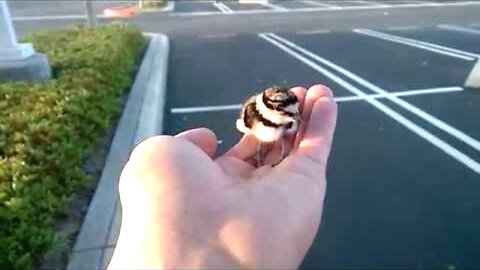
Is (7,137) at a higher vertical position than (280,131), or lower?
lower

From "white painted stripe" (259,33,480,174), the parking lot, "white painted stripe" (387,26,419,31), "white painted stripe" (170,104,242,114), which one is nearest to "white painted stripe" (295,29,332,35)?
"white painted stripe" (387,26,419,31)

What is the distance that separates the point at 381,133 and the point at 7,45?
4610 millimetres

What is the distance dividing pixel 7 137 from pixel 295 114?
9.55ft

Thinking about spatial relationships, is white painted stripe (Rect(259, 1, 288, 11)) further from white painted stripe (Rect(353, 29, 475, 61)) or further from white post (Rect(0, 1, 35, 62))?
white post (Rect(0, 1, 35, 62))

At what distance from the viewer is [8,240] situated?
9.73 feet

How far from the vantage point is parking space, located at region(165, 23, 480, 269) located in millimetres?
3537

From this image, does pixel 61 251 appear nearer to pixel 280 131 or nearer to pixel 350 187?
pixel 280 131

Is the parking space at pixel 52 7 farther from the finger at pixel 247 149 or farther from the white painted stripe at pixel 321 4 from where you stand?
the finger at pixel 247 149

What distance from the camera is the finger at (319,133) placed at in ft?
6.85

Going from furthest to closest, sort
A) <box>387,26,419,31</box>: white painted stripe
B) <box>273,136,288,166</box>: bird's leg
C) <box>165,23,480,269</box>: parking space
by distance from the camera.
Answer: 1. <box>387,26,419,31</box>: white painted stripe
2. <box>165,23,480,269</box>: parking space
3. <box>273,136,288,166</box>: bird's leg

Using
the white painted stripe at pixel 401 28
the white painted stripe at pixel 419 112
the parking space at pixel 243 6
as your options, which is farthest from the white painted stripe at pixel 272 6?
the white painted stripe at pixel 419 112

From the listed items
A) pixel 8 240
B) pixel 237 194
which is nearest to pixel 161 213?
pixel 237 194

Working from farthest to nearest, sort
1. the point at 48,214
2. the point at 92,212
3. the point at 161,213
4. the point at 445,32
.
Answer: the point at 445,32 → the point at 92,212 → the point at 48,214 → the point at 161,213

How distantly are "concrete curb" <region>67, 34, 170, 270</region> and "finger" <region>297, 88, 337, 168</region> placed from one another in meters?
1.57
